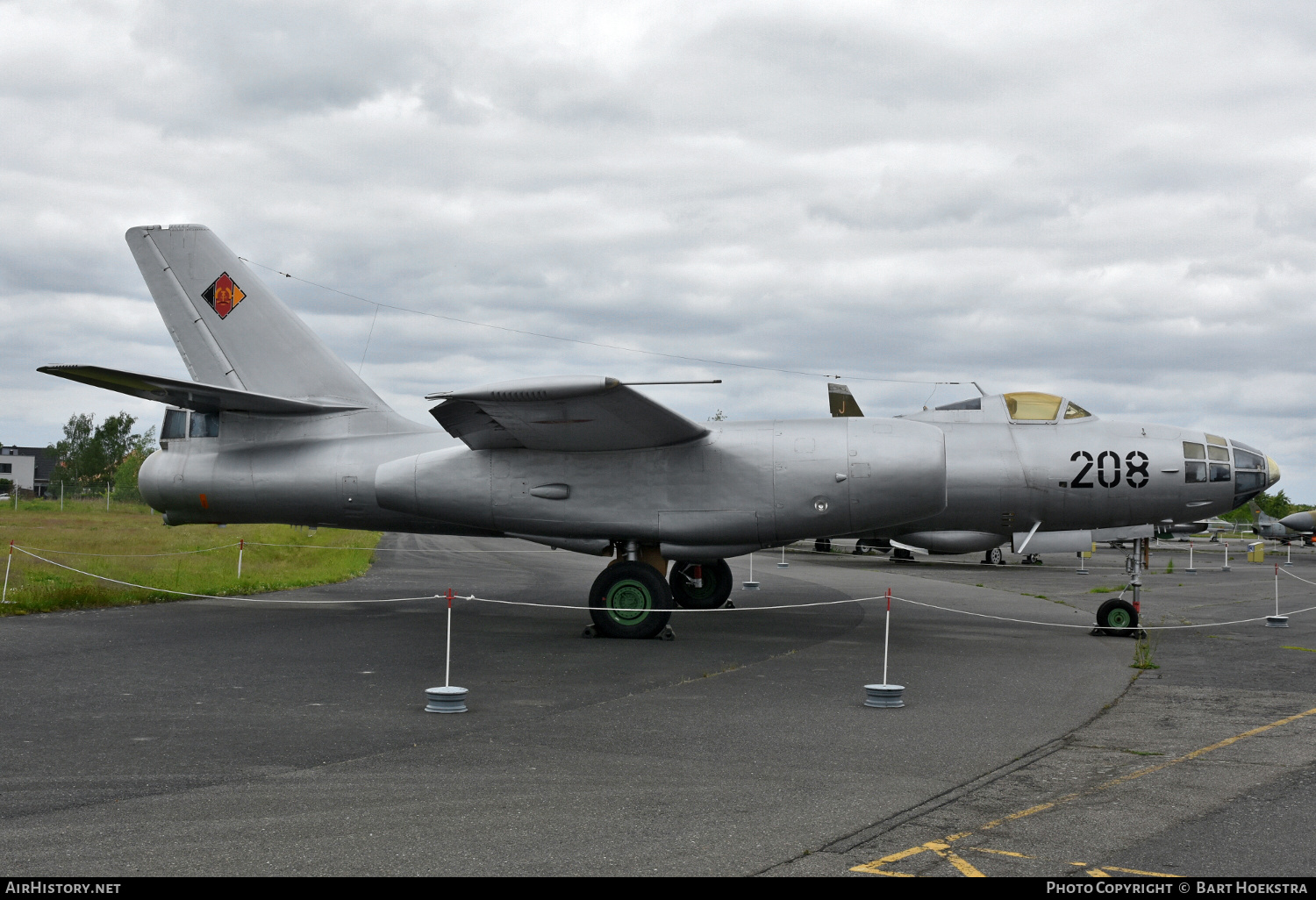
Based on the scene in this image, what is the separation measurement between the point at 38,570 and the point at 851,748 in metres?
16.5

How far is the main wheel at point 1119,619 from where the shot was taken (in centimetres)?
1215

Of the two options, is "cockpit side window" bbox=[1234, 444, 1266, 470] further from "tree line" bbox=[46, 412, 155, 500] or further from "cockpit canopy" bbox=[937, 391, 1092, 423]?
"tree line" bbox=[46, 412, 155, 500]

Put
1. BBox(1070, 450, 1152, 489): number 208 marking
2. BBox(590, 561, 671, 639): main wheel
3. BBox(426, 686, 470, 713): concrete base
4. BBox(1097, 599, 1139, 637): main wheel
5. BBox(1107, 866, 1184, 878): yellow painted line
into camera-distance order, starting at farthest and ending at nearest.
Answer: BBox(1097, 599, 1139, 637): main wheel
BBox(1070, 450, 1152, 489): number 208 marking
BBox(590, 561, 671, 639): main wheel
BBox(426, 686, 470, 713): concrete base
BBox(1107, 866, 1184, 878): yellow painted line

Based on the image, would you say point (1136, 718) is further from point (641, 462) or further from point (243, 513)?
point (243, 513)

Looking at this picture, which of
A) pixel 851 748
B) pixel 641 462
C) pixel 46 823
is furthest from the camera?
pixel 641 462

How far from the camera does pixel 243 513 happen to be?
13.0m

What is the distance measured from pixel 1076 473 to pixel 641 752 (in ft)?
26.9

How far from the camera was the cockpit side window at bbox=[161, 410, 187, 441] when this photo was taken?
13.2m

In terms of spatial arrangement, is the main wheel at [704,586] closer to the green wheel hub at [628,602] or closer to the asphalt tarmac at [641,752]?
the asphalt tarmac at [641,752]

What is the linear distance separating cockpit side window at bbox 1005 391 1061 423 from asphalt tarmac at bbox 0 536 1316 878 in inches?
110

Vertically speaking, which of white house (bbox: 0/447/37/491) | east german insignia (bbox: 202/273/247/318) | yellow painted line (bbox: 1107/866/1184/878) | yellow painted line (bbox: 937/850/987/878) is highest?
east german insignia (bbox: 202/273/247/318)

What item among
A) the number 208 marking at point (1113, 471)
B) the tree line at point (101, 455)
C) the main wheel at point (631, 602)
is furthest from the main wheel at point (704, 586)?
the tree line at point (101, 455)

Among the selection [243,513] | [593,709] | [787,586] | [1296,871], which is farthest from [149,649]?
[787,586]

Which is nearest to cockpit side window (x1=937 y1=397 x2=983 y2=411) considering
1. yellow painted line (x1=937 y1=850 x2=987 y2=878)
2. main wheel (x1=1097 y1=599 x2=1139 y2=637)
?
main wheel (x1=1097 y1=599 x2=1139 y2=637)
